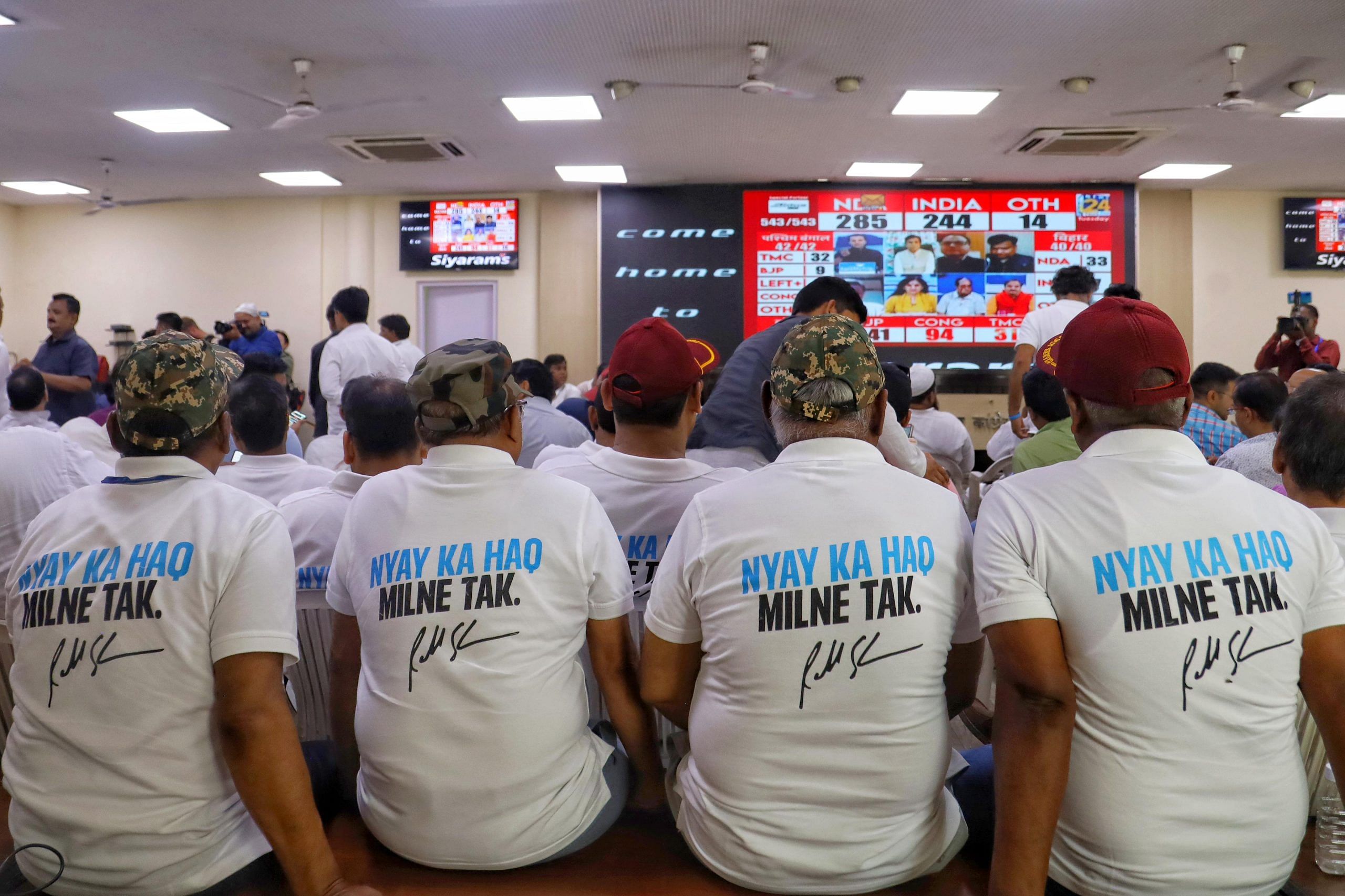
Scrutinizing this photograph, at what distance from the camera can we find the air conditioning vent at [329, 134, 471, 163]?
7176 millimetres

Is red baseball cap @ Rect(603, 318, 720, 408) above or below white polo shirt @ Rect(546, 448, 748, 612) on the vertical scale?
above

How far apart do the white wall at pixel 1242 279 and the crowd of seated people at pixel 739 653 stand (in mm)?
8720

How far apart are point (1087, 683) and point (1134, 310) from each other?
57 cm

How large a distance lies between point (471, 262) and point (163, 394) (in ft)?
25.9

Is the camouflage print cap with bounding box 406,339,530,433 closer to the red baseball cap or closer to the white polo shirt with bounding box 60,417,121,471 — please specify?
the red baseball cap

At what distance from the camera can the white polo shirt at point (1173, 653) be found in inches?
51.7

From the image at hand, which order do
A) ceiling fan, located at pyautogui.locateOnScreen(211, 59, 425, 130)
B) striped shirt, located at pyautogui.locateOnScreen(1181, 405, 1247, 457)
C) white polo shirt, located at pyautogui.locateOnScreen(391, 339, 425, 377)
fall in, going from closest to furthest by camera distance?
striped shirt, located at pyautogui.locateOnScreen(1181, 405, 1247, 457)
ceiling fan, located at pyautogui.locateOnScreen(211, 59, 425, 130)
white polo shirt, located at pyautogui.locateOnScreen(391, 339, 425, 377)

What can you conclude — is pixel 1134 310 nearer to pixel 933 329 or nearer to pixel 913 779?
pixel 913 779

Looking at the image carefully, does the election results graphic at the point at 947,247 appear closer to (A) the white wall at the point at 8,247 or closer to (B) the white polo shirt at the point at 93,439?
(B) the white polo shirt at the point at 93,439

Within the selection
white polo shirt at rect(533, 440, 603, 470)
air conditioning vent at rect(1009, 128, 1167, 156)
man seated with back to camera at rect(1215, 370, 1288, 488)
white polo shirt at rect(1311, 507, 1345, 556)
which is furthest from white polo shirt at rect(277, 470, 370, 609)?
air conditioning vent at rect(1009, 128, 1167, 156)

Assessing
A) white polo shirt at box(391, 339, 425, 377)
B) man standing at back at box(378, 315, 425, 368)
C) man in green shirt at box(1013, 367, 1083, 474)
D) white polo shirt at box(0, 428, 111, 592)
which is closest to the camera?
white polo shirt at box(0, 428, 111, 592)

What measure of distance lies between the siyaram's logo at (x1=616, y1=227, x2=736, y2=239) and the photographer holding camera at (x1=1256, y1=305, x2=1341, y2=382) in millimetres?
4461

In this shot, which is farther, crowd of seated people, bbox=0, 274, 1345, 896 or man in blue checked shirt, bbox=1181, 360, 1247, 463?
man in blue checked shirt, bbox=1181, 360, 1247, 463
